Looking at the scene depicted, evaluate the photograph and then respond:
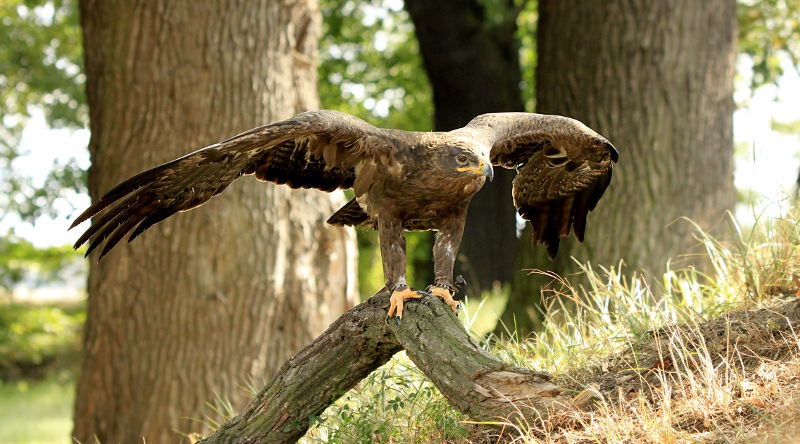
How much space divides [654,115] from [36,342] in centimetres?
1484

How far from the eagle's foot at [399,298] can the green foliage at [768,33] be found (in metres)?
7.78

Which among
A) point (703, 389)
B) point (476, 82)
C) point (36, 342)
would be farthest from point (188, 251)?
point (36, 342)

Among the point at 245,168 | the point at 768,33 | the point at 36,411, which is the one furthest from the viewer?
the point at 36,411

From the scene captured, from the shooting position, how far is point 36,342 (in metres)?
17.4

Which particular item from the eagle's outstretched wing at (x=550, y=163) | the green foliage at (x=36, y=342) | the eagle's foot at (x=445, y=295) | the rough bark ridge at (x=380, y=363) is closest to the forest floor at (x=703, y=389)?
the rough bark ridge at (x=380, y=363)

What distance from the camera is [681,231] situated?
6.59m

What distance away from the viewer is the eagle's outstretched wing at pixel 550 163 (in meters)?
4.46

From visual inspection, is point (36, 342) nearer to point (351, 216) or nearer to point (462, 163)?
point (351, 216)

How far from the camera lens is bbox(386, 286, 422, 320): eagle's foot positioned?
3.78 m

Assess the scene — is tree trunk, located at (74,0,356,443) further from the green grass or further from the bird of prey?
the green grass

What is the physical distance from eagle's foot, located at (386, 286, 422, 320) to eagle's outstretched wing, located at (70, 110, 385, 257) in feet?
2.38

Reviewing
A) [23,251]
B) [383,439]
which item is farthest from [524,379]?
[23,251]

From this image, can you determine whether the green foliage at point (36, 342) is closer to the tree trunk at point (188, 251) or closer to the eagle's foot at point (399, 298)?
the tree trunk at point (188, 251)

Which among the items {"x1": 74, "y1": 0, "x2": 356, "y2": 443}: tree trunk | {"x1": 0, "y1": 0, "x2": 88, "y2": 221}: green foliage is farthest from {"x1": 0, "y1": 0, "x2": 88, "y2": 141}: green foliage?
{"x1": 74, "y1": 0, "x2": 356, "y2": 443}: tree trunk
